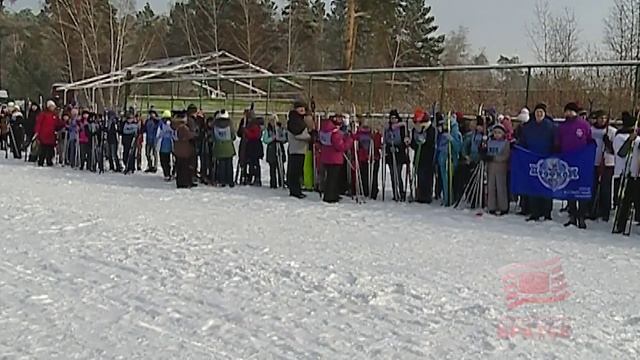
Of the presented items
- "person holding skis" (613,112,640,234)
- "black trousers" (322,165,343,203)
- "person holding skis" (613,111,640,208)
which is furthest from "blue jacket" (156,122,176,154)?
"person holding skis" (613,112,640,234)

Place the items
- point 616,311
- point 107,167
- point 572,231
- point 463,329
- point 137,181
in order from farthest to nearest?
point 107,167 < point 137,181 < point 572,231 < point 616,311 < point 463,329

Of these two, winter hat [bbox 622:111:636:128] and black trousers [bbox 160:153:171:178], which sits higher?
winter hat [bbox 622:111:636:128]

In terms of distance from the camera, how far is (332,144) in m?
14.3

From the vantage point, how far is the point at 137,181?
17953mm

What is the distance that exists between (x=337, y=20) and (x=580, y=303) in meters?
62.9

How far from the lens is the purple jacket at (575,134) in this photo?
1210 centimetres

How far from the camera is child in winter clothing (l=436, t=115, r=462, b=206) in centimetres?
1376

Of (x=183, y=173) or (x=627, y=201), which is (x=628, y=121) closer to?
(x=627, y=201)

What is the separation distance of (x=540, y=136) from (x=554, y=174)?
2.23 feet

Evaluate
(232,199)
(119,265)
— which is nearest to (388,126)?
(232,199)

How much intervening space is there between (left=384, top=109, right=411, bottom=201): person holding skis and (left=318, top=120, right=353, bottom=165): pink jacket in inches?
33.5

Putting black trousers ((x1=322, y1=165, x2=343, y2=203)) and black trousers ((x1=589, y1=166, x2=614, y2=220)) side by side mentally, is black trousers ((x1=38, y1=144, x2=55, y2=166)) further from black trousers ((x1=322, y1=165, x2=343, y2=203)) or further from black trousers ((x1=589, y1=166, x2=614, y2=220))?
black trousers ((x1=589, y1=166, x2=614, y2=220))

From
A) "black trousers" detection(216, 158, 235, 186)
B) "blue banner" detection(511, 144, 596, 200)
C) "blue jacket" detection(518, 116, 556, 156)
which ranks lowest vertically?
"black trousers" detection(216, 158, 235, 186)

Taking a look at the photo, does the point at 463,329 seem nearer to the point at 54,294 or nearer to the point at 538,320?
the point at 538,320
